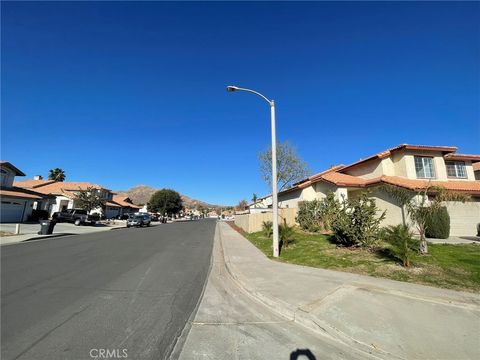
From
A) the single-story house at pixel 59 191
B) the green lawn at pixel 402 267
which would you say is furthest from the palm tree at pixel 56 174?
the green lawn at pixel 402 267

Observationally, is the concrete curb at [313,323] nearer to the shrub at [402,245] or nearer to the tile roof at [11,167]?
the shrub at [402,245]

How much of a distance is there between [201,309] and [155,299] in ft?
3.88

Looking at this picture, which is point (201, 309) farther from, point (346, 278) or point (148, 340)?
point (346, 278)

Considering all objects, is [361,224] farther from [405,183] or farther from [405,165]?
[405,165]

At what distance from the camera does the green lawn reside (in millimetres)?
7242

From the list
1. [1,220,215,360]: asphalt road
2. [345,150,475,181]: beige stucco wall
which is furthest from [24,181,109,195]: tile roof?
[345,150,475,181]: beige stucco wall

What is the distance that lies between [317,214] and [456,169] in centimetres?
1250

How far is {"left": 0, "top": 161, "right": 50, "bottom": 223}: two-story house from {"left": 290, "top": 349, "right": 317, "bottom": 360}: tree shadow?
35.2 metres

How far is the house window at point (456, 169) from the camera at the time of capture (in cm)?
2310

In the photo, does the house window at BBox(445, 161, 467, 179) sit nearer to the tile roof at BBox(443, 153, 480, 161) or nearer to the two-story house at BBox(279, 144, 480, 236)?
the two-story house at BBox(279, 144, 480, 236)

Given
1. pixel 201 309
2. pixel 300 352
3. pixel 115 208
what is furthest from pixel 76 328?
pixel 115 208

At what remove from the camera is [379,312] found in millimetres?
5039

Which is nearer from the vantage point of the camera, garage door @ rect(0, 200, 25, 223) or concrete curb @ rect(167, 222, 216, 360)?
concrete curb @ rect(167, 222, 216, 360)

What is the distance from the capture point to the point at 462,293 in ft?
20.3
